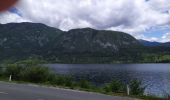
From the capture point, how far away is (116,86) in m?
29.6

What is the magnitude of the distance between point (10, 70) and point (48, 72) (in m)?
5.93

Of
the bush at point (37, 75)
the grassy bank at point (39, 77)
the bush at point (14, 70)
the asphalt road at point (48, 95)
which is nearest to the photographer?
the asphalt road at point (48, 95)

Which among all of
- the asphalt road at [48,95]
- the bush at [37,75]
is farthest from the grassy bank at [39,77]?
the asphalt road at [48,95]

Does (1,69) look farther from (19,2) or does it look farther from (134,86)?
(19,2)

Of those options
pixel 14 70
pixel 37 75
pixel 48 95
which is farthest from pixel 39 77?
pixel 48 95

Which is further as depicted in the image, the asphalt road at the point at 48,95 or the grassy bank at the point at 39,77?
the grassy bank at the point at 39,77

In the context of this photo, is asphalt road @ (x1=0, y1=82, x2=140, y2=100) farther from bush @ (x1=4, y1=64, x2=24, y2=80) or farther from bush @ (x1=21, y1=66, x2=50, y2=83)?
bush @ (x1=4, y1=64, x2=24, y2=80)

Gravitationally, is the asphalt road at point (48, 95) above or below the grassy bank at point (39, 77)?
below

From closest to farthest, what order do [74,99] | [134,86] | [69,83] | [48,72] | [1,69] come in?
[74,99] < [134,86] < [69,83] < [48,72] < [1,69]

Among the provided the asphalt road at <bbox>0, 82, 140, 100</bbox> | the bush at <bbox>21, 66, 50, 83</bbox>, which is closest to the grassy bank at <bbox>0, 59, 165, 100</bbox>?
the bush at <bbox>21, 66, 50, 83</bbox>

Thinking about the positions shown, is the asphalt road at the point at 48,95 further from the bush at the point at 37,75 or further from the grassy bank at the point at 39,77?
the bush at the point at 37,75

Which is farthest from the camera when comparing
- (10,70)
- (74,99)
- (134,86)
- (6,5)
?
(10,70)

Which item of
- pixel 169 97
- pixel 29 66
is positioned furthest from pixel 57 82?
pixel 169 97

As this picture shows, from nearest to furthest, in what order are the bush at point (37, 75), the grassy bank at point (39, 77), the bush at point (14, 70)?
the grassy bank at point (39, 77), the bush at point (37, 75), the bush at point (14, 70)
